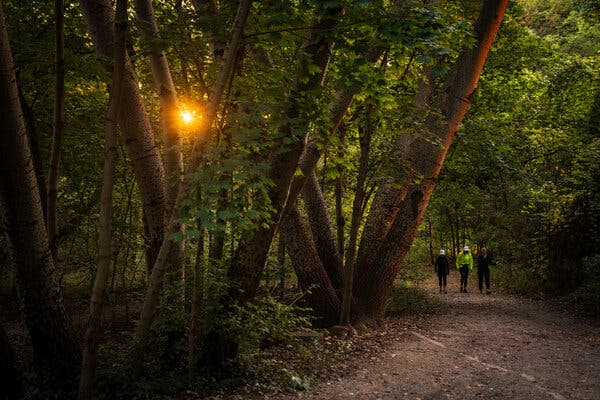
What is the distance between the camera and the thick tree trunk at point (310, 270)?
7637 millimetres

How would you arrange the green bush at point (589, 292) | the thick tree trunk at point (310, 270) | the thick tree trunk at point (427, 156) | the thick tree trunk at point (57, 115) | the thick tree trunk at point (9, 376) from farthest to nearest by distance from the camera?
the green bush at point (589, 292) < the thick tree trunk at point (310, 270) < the thick tree trunk at point (427, 156) < the thick tree trunk at point (9, 376) < the thick tree trunk at point (57, 115)

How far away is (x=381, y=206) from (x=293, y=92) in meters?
4.24

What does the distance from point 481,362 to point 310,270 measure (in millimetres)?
3143

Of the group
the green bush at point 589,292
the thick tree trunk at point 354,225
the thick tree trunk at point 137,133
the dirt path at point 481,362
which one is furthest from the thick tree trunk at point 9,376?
the green bush at point 589,292

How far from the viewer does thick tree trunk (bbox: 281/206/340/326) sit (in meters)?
7.64

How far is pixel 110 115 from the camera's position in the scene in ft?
11.2

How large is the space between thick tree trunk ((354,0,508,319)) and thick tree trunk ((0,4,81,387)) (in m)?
5.16

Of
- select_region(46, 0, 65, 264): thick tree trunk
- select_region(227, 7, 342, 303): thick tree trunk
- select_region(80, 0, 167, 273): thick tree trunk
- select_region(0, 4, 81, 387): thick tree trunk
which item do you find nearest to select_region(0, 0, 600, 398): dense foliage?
select_region(227, 7, 342, 303): thick tree trunk

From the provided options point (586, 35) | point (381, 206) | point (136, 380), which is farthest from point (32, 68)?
point (586, 35)

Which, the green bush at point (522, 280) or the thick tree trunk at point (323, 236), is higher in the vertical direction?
the thick tree trunk at point (323, 236)

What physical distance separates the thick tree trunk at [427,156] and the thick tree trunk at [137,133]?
3.95m

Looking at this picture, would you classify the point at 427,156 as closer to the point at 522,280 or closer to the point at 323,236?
the point at 323,236

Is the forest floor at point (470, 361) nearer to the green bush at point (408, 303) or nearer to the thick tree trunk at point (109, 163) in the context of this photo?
the green bush at point (408, 303)

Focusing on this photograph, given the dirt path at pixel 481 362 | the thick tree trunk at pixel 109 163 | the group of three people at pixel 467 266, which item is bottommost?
the dirt path at pixel 481 362
